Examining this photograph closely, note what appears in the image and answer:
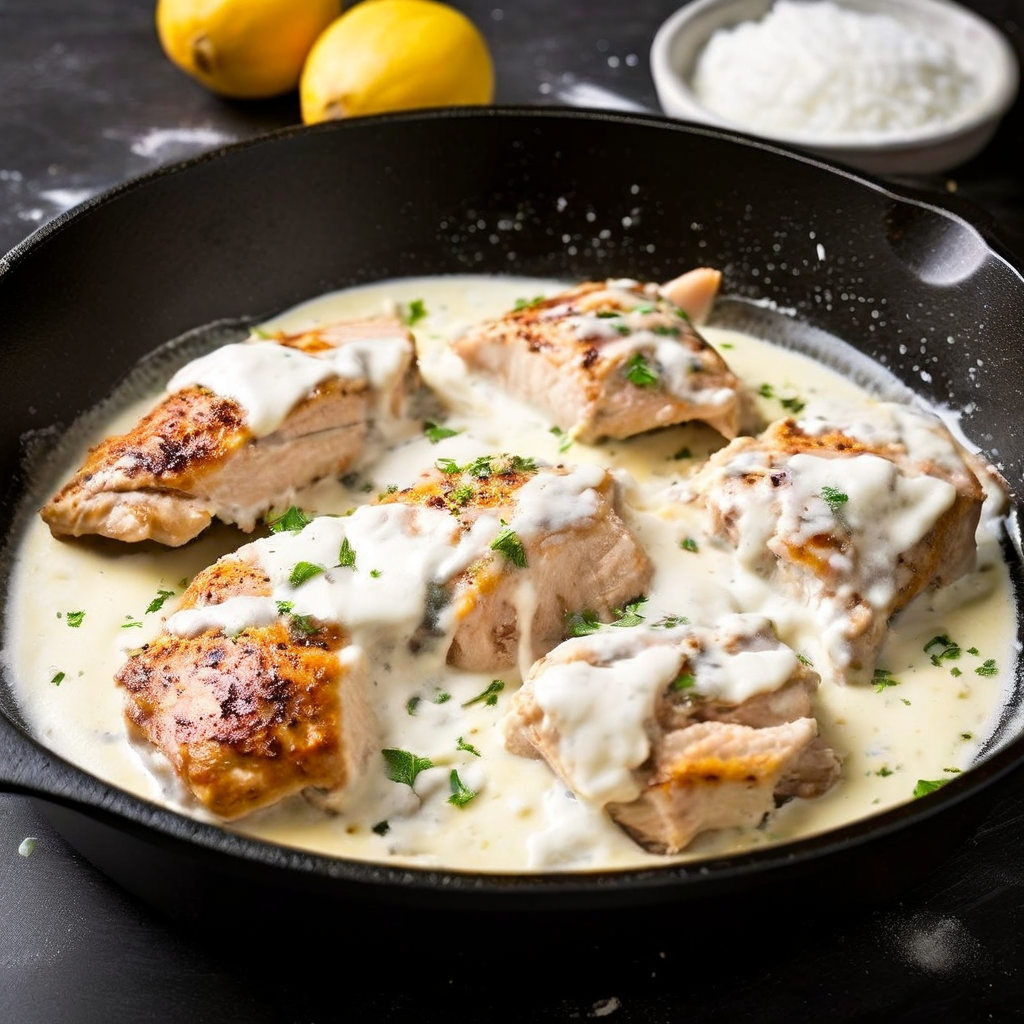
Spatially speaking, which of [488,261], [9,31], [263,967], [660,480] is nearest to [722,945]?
[263,967]

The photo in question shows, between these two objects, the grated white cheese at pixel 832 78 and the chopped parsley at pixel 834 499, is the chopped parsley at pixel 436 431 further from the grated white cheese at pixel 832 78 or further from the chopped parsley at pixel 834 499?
the grated white cheese at pixel 832 78

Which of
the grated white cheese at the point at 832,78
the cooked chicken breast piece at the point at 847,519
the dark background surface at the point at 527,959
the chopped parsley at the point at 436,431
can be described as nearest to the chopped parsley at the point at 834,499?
the cooked chicken breast piece at the point at 847,519

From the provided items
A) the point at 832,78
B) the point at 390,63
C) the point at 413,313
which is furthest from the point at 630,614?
the point at 832,78

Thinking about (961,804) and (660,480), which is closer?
(961,804)

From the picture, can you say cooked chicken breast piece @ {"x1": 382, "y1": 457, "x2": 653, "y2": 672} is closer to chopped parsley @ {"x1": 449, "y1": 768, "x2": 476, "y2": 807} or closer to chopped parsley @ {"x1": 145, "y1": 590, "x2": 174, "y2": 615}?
chopped parsley @ {"x1": 449, "y1": 768, "x2": 476, "y2": 807}

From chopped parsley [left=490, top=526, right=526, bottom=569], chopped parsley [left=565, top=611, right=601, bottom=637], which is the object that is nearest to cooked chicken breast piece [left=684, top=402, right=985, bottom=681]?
chopped parsley [left=565, top=611, right=601, bottom=637]

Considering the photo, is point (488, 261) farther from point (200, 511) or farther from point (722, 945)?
point (722, 945)

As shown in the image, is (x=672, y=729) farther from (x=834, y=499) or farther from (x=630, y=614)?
(x=834, y=499)
